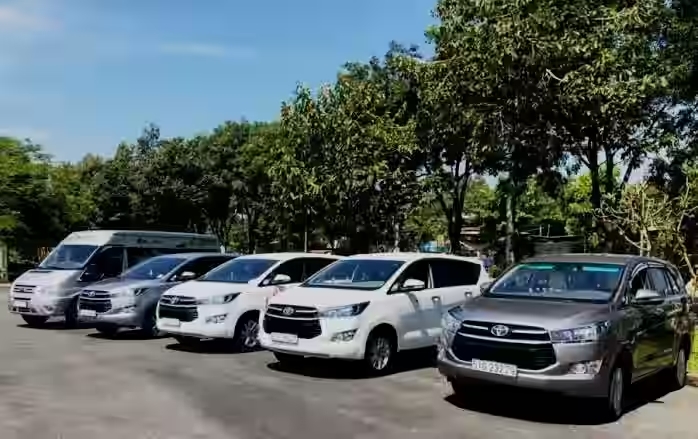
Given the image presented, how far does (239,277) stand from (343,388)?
14.7 ft

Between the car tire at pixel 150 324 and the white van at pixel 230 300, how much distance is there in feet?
2.99

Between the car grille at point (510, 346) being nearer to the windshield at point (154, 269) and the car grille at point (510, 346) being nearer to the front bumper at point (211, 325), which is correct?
the front bumper at point (211, 325)

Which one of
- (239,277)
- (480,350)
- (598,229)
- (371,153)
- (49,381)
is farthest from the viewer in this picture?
(371,153)

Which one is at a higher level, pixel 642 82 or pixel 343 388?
pixel 642 82

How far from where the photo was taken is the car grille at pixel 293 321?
10.4m

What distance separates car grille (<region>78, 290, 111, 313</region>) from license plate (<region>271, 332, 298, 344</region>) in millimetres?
4973

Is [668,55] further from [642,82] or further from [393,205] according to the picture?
[393,205]

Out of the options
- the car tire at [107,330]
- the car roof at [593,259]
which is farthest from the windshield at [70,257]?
the car roof at [593,259]

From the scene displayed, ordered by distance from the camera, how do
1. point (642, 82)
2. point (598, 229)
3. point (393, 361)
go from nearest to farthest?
point (393, 361) → point (642, 82) → point (598, 229)

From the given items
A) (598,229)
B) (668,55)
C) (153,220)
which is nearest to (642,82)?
(668,55)

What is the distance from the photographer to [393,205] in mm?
26188

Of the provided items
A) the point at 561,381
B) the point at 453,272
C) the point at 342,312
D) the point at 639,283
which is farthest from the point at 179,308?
the point at 639,283

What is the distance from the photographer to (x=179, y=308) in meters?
12.9

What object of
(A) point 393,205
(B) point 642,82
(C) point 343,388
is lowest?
(C) point 343,388
